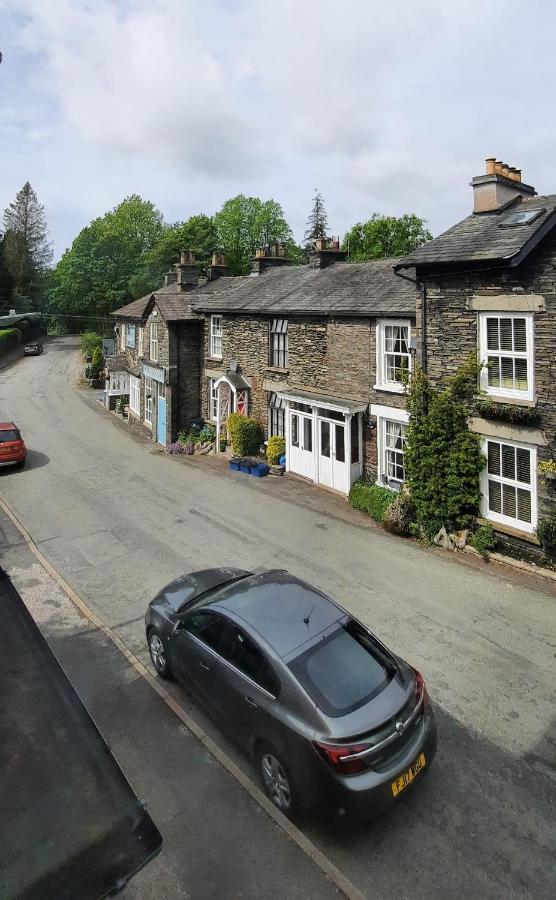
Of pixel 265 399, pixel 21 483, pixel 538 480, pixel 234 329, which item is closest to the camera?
pixel 538 480

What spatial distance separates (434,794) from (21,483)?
668 inches

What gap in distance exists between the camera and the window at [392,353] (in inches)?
612

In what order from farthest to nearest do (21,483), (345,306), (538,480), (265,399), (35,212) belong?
(35,212), (265,399), (21,483), (345,306), (538,480)

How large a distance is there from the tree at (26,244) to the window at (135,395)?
4904 cm

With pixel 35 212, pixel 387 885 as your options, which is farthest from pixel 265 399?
pixel 35 212

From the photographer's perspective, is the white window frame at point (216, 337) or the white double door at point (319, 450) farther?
the white window frame at point (216, 337)

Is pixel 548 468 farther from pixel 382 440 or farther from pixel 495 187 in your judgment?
pixel 495 187

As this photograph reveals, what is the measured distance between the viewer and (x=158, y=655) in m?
8.04

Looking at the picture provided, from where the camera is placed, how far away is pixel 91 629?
952 centimetres

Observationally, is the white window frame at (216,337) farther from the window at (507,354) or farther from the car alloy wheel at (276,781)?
the car alloy wheel at (276,781)

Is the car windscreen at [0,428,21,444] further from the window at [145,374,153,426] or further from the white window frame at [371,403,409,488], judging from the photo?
the white window frame at [371,403,409,488]

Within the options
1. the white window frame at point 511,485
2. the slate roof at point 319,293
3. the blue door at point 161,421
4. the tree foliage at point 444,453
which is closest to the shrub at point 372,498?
the tree foliage at point 444,453

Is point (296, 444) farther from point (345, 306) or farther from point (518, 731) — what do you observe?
point (518, 731)

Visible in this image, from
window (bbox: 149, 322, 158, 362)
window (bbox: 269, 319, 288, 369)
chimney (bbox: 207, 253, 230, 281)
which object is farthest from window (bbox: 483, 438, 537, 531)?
chimney (bbox: 207, 253, 230, 281)
